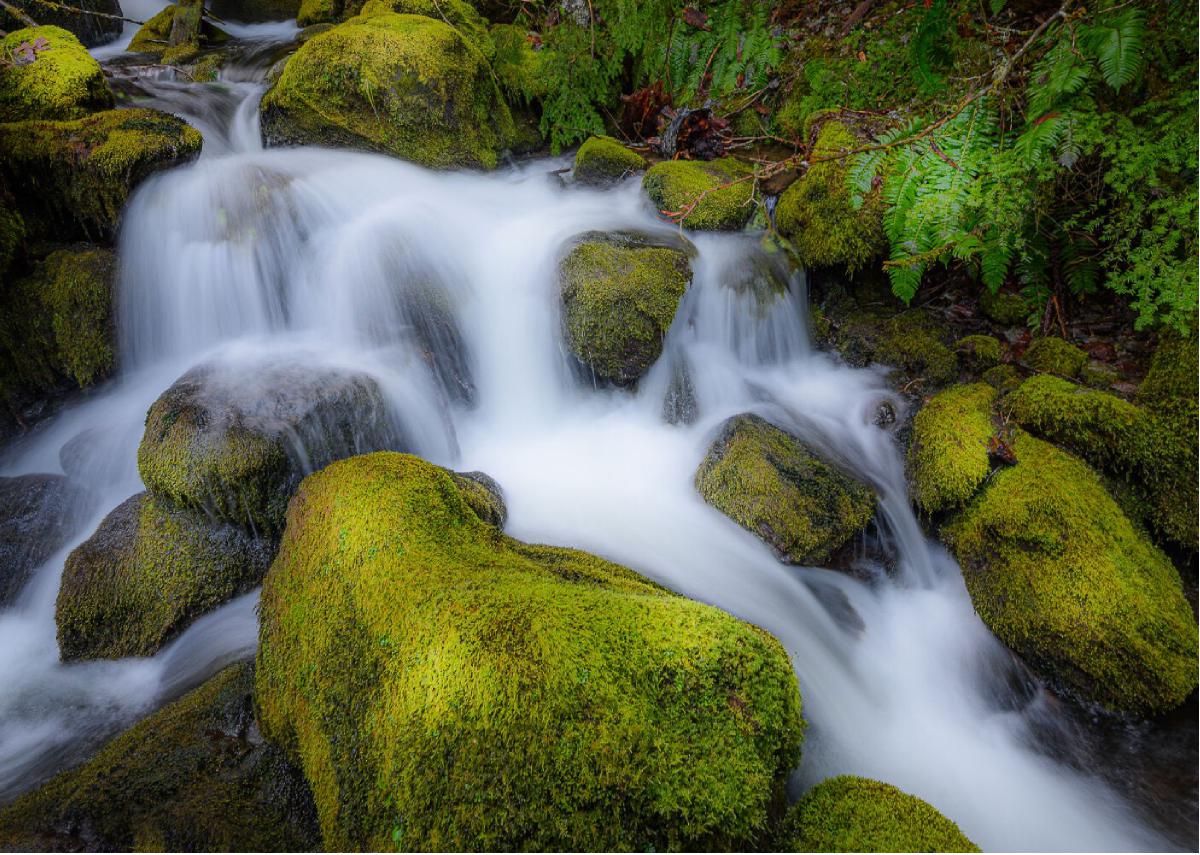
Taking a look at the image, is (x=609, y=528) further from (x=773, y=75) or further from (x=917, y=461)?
(x=773, y=75)

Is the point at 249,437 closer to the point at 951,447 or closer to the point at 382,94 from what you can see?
the point at 951,447

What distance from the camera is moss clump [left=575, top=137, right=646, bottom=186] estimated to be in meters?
6.81

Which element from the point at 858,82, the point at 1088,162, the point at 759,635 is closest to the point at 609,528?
the point at 759,635

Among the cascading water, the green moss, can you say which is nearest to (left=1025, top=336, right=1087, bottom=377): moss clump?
the cascading water

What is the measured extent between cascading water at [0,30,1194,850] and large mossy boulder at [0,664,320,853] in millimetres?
711

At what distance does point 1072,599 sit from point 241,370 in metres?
5.41

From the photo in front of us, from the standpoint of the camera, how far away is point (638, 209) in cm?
618

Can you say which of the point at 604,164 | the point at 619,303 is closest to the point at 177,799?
the point at 619,303

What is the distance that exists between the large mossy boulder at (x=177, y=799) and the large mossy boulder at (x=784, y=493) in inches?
112

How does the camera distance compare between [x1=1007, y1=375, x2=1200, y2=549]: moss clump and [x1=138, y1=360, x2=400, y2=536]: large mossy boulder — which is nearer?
[x1=1007, y1=375, x2=1200, y2=549]: moss clump

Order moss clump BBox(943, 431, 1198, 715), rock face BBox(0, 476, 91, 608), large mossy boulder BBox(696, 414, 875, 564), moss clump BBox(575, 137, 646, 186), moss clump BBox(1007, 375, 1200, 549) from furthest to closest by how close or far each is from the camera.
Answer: moss clump BBox(575, 137, 646, 186)
rock face BBox(0, 476, 91, 608)
large mossy boulder BBox(696, 414, 875, 564)
moss clump BBox(1007, 375, 1200, 549)
moss clump BBox(943, 431, 1198, 715)

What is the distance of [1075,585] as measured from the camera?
298 cm

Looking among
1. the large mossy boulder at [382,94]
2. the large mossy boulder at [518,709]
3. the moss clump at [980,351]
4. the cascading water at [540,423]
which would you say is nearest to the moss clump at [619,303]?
the cascading water at [540,423]

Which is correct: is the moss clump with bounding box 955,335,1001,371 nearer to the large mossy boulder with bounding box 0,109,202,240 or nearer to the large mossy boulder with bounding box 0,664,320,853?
the large mossy boulder with bounding box 0,664,320,853
